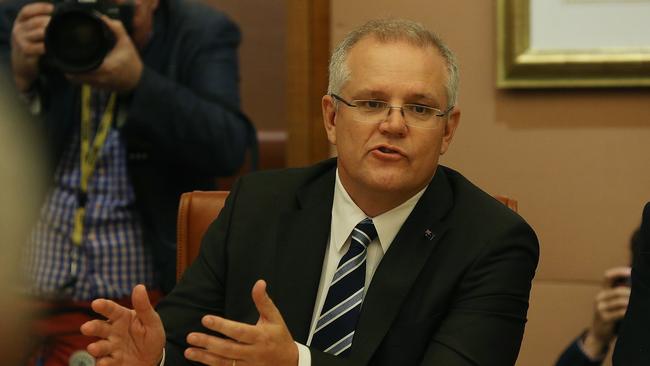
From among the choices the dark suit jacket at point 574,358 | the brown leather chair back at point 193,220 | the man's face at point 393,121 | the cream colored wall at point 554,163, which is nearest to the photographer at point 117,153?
the brown leather chair back at point 193,220

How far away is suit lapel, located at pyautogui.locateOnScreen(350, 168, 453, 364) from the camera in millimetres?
1993

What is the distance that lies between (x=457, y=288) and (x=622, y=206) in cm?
124

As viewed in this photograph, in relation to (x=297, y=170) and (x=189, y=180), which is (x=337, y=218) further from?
(x=189, y=180)

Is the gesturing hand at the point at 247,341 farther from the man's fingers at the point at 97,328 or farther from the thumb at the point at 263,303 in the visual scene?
the man's fingers at the point at 97,328

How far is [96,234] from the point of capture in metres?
2.99

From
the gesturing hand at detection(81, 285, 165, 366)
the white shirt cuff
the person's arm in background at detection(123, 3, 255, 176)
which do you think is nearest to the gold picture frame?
the person's arm in background at detection(123, 3, 255, 176)

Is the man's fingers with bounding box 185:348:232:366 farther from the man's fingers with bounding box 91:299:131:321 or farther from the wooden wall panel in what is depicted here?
the wooden wall panel

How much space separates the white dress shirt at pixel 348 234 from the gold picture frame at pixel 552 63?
3.31ft

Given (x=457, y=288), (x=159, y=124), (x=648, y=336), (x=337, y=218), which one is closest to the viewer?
(x=648, y=336)

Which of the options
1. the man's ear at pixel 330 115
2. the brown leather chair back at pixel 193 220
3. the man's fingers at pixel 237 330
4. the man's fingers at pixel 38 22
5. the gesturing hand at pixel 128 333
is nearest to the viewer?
the man's fingers at pixel 237 330

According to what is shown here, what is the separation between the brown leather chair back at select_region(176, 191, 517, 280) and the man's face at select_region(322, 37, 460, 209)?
0.42 m

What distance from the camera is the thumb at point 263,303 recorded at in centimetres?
172

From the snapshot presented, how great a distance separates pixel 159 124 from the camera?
300 cm

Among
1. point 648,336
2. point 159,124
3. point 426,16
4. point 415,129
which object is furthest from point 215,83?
point 648,336
